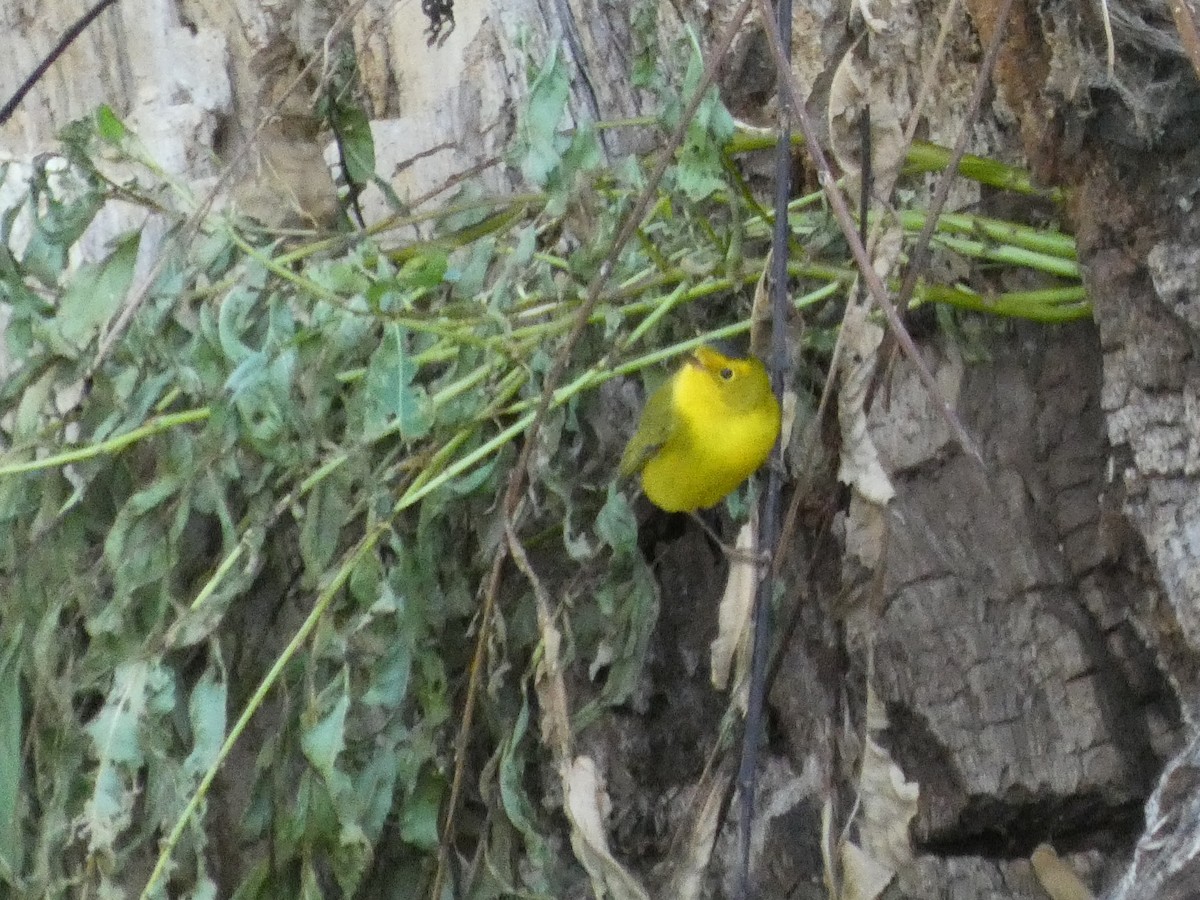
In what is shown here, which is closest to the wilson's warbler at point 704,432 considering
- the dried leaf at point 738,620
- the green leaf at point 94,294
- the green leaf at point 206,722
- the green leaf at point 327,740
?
the dried leaf at point 738,620

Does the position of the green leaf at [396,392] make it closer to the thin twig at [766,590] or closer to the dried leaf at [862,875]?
the thin twig at [766,590]

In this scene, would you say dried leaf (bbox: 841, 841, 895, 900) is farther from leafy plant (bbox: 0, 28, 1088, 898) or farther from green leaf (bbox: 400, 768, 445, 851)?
green leaf (bbox: 400, 768, 445, 851)

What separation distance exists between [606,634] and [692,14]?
884 mm

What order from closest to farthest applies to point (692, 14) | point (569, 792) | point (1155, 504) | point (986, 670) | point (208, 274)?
point (569, 792), point (1155, 504), point (986, 670), point (208, 274), point (692, 14)

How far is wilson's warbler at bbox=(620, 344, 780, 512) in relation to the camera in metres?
1.53

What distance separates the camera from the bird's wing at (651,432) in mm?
1560

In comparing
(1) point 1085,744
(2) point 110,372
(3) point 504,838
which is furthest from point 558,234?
(1) point 1085,744

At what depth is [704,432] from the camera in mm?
1511

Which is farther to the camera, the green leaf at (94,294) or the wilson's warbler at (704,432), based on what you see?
the green leaf at (94,294)

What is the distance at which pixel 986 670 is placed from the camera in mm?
1548

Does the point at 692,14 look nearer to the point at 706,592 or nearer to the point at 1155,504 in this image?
the point at 706,592

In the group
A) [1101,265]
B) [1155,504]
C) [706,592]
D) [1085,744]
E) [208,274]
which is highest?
[208,274]

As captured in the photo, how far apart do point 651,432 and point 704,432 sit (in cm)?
8

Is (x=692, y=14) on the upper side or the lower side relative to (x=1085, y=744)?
upper
